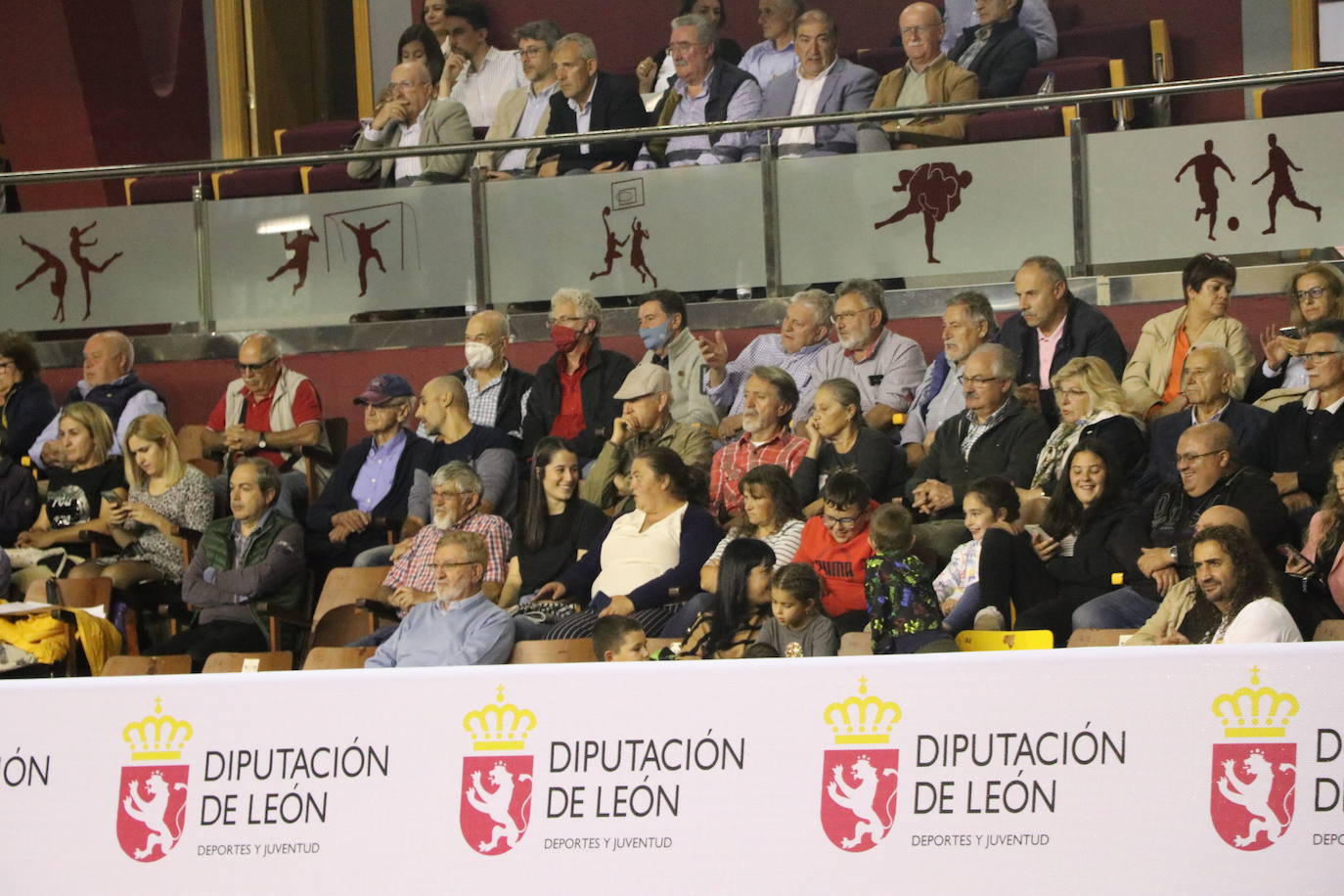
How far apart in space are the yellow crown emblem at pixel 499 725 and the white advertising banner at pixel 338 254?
179 inches

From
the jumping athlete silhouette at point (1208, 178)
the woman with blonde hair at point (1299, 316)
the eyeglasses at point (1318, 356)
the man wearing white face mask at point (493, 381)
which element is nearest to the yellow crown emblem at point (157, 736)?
the man wearing white face mask at point (493, 381)

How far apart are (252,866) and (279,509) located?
10.6 feet

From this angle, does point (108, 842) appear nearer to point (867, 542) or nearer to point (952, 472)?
point (867, 542)

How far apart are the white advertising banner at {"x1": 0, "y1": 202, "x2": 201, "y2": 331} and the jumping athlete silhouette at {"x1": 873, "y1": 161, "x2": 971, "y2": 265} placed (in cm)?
358

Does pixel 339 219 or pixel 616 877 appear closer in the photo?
pixel 616 877

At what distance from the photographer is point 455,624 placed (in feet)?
19.9

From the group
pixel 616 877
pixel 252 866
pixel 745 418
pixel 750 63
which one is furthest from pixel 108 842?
pixel 750 63

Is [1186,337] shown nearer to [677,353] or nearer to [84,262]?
[677,353]

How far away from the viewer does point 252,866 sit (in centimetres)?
433

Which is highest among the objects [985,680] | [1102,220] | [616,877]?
[1102,220]

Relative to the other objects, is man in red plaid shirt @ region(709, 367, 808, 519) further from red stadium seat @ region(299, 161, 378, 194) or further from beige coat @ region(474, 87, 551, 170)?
red stadium seat @ region(299, 161, 378, 194)

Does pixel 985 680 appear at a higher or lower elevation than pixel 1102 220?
lower

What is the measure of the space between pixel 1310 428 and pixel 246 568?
396 cm

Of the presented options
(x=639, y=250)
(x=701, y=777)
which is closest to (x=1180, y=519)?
(x=701, y=777)
